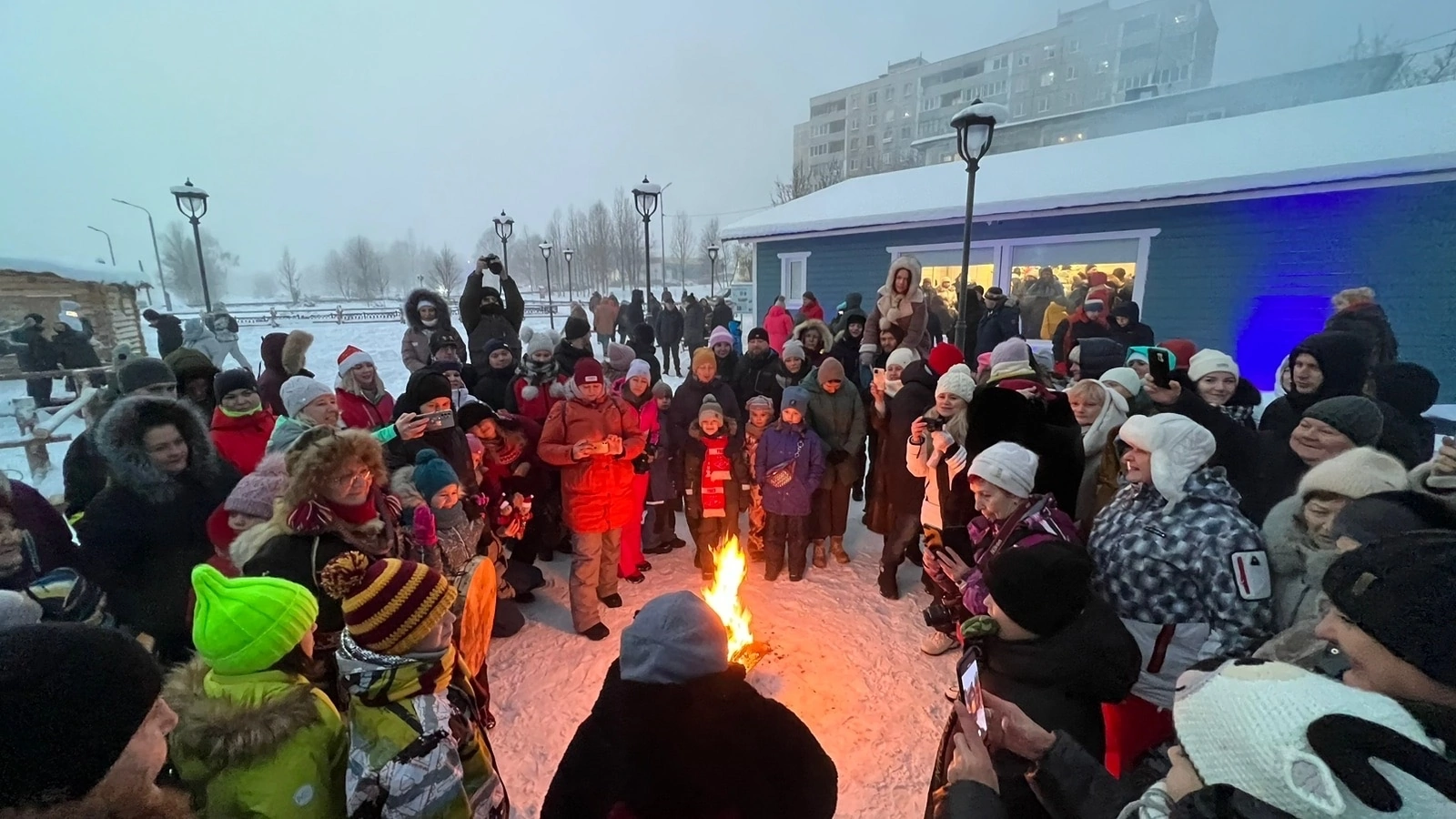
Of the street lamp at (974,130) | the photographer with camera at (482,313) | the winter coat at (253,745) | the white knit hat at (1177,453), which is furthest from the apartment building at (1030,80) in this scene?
the winter coat at (253,745)

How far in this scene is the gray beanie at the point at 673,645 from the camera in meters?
1.57

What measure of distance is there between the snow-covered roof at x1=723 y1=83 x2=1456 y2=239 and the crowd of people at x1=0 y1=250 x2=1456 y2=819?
538cm

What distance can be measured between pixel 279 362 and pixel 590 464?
400 cm

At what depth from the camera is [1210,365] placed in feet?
14.2

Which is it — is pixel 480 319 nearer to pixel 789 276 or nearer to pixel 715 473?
pixel 715 473

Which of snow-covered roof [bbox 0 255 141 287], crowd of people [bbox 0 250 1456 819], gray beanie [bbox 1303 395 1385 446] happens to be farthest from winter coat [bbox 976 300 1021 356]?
snow-covered roof [bbox 0 255 141 287]

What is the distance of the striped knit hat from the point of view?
73.4 inches

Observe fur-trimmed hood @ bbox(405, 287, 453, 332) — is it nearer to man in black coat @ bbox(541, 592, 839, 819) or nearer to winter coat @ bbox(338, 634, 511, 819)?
winter coat @ bbox(338, 634, 511, 819)

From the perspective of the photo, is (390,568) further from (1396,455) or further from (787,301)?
(787,301)

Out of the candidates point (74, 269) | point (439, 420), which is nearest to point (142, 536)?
point (439, 420)

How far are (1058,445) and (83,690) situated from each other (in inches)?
154

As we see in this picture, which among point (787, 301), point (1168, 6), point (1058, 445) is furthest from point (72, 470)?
point (1168, 6)

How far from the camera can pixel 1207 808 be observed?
100 centimetres

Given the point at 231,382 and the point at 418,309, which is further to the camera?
the point at 418,309
